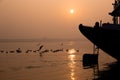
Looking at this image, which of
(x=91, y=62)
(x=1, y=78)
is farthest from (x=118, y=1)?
(x=1, y=78)

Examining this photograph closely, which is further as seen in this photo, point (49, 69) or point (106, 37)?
point (49, 69)

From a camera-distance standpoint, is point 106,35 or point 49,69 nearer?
point 106,35

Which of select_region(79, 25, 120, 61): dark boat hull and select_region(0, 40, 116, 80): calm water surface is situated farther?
select_region(79, 25, 120, 61): dark boat hull

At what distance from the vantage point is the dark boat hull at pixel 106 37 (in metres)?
34.8

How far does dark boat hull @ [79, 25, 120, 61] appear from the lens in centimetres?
3478

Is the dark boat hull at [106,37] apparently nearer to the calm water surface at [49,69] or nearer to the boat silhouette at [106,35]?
the boat silhouette at [106,35]

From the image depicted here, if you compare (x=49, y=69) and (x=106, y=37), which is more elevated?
(x=106, y=37)

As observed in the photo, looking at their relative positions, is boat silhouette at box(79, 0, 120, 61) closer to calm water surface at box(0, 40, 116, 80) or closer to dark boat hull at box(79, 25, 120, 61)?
dark boat hull at box(79, 25, 120, 61)

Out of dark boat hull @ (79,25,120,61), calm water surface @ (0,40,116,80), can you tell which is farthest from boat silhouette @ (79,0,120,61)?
calm water surface @ (0,40,116,80)

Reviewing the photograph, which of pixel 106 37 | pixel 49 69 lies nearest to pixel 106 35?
pixel 106 37

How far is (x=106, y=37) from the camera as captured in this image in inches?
1406

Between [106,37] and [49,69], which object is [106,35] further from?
[49,69]

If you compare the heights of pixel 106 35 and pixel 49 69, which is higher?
pixel 106 35

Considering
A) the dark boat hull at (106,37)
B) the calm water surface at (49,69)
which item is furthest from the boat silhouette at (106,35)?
the calm water surface at (49,69)
